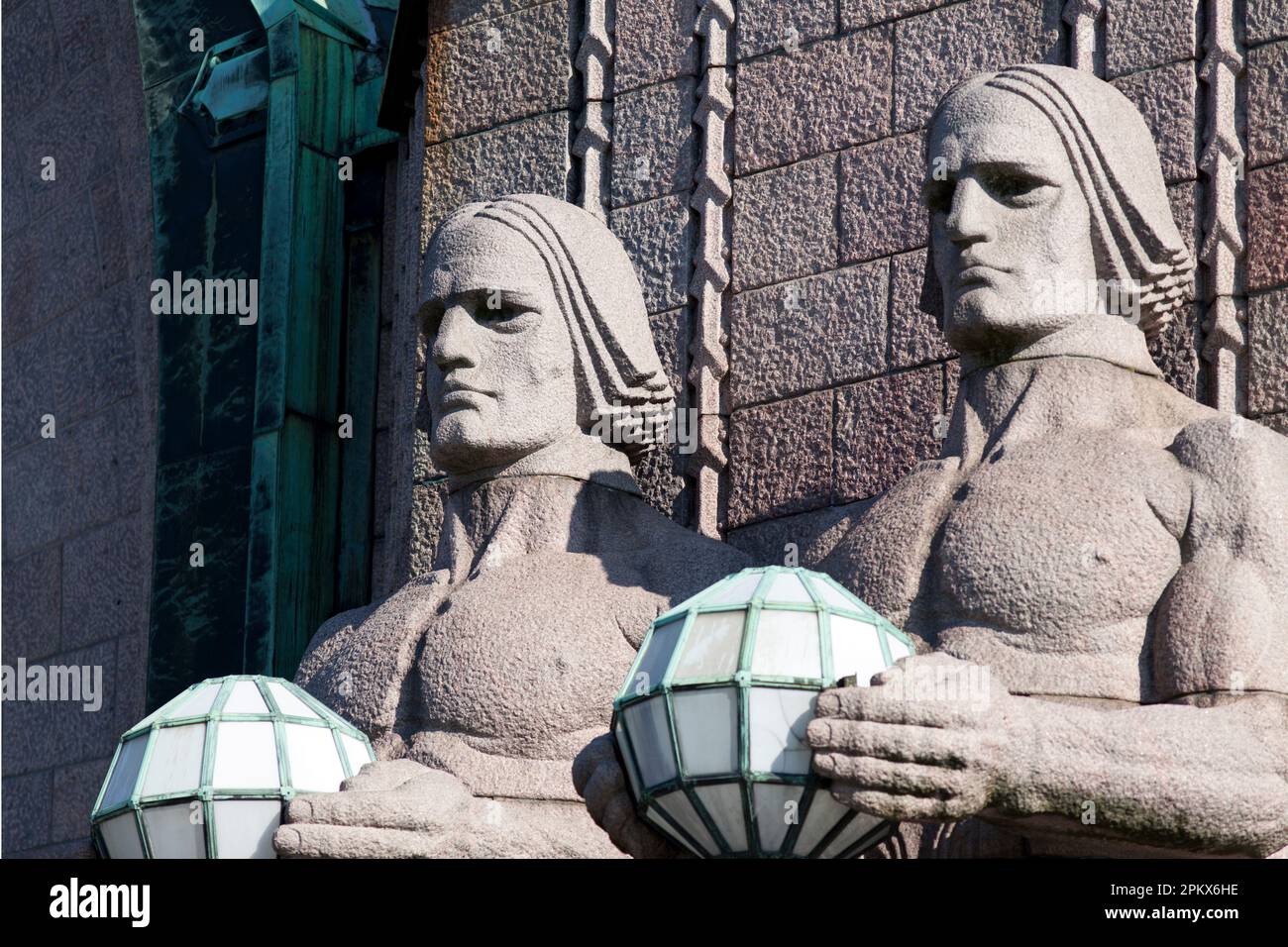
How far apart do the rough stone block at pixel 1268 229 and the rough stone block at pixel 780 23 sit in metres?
1.77

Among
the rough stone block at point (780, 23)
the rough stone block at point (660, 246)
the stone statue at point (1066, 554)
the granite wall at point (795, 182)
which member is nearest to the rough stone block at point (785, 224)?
the granite wall at point (795, 182)

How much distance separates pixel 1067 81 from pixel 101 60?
567 centimetres

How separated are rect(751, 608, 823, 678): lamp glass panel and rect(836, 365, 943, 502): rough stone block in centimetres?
302

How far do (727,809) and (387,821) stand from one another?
3.43 feet

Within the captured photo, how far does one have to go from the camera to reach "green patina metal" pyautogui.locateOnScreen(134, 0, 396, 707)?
37.3 feet

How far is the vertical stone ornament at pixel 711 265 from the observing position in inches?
415

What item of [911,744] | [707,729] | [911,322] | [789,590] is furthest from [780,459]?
[911,744]

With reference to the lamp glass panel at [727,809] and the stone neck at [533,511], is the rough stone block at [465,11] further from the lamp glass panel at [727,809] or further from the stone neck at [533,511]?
the lamp glass panel at [727,809]

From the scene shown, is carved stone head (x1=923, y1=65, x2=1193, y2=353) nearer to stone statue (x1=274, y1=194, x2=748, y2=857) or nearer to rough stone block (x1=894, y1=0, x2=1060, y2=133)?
stone statue (x1=274, y1=194, x2=748, y2=857)

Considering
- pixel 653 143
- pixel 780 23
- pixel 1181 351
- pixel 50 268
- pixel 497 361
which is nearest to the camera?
pixel 497 361

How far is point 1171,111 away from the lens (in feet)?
32.2

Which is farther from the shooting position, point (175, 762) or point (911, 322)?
point (911, 322)

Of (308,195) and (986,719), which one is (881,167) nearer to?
(308,195)

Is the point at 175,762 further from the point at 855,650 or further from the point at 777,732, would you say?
the point at 855,650
